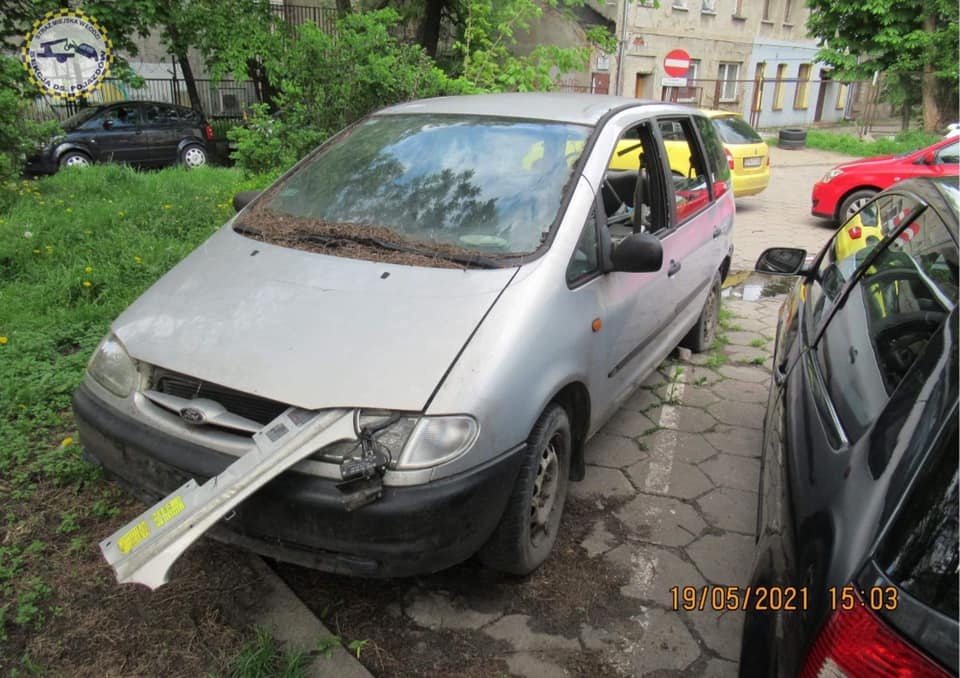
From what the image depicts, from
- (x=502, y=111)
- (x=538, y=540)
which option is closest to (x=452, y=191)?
(x=502, y=111)

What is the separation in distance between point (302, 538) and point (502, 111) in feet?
7.67

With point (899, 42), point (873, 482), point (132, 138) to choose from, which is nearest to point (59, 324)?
point (873, 482)

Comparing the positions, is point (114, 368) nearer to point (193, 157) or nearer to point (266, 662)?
point (266, 662)

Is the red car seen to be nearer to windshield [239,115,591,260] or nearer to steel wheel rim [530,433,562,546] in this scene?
windshield [239,115,591,260]

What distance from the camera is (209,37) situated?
39.2 ft

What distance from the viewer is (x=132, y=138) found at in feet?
49.4

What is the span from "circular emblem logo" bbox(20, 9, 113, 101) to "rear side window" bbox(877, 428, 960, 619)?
7950 millimetres

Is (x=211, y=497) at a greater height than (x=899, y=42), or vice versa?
(x=899, y=42)

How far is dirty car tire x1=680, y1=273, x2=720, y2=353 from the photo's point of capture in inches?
202

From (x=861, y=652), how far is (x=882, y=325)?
1206 mm

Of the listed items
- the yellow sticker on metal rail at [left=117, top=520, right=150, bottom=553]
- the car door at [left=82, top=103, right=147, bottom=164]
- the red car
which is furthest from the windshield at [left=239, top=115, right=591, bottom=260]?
the car door at [left=82, top=103, right=147, bottom=164]

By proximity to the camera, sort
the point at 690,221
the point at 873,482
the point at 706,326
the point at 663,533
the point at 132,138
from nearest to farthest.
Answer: the point at 873,482 < the point at 663,533 < the point at 690,221 < the point at 706,326 < the point at 132,138

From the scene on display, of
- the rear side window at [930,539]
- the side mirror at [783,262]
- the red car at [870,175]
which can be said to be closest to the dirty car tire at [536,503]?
the rear side window at [930,539]

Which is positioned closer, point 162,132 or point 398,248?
point 398,248
